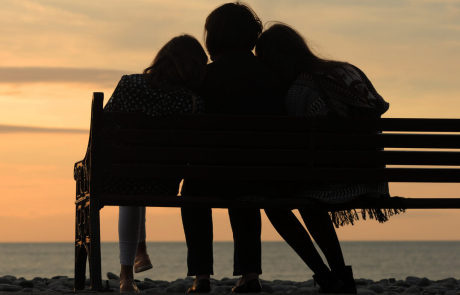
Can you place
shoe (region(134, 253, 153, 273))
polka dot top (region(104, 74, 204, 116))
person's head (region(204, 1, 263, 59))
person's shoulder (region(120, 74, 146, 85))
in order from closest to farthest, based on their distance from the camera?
polka dot top (region(104, 74, 204, 116)) < person's shoulder (region(120, 74, 146, 85)) < person's head (region(204, 1, 263, 59)) < shoe (region(134, 253, 153, 273))

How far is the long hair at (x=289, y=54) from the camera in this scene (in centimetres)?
468

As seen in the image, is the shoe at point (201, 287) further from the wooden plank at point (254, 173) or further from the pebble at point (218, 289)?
the pebble at point (218, 289)

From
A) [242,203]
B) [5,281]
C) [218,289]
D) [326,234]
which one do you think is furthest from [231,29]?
[5,281]

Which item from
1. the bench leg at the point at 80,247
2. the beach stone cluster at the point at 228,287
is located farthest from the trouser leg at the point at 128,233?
the beach stone cluster at the point at 228,287

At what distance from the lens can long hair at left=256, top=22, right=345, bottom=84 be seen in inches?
184

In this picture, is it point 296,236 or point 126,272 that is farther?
point 126,272

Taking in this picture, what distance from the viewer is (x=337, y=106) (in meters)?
4.59

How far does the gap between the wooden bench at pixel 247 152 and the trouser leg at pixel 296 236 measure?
22 centimetres

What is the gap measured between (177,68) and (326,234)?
144 centimetres

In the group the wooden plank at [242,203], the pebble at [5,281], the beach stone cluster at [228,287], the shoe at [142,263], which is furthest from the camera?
the pebble at [5,281]

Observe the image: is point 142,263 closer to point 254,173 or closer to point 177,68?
point 254,173

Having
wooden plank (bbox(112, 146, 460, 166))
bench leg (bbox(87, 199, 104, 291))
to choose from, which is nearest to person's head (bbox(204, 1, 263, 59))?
wooden plank (bbox(112, 146, 460, 166))

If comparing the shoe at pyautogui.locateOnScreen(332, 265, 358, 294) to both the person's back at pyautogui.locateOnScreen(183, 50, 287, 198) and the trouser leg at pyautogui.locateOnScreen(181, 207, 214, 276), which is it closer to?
the person's back at pyautogui.locateOnScreen(183, 50, 287, 198)

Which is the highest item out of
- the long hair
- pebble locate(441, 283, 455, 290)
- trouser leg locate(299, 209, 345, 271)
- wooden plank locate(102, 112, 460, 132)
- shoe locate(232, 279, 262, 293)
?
the long hair
